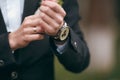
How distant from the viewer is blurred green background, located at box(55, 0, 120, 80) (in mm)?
8305

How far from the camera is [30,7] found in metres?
3.64

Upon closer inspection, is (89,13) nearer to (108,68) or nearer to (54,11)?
(108,68)

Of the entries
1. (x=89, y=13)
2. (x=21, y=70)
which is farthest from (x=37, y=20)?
(x=89, y=13)

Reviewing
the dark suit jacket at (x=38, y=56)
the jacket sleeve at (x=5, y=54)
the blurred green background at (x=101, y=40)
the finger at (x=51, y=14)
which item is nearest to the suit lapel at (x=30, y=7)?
the dark suit jacket at (x=38, y=56)

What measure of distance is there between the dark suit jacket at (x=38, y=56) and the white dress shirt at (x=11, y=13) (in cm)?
3

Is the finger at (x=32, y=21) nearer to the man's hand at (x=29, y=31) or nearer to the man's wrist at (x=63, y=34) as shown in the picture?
the man's hand at (x=29, y=31)

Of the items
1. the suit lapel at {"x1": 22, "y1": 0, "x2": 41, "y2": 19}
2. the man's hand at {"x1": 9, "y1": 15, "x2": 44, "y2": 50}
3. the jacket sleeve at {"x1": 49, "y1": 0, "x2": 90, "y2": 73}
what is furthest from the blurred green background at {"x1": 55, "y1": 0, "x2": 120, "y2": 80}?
the man's hand at {"x1": 9, "y1": 15, "x2": 44, "y2": 50}

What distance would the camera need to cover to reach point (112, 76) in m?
8.36

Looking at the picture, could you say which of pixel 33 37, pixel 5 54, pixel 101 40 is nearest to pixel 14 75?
pixel 5 54

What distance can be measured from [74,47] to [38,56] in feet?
0.56

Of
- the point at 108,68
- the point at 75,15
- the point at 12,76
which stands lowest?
the point at 108,68

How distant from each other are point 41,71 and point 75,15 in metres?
0.33

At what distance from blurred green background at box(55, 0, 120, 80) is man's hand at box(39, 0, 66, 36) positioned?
401cm

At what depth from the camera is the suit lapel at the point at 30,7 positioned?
143 inches
